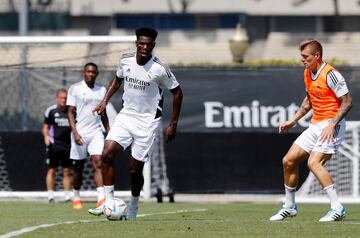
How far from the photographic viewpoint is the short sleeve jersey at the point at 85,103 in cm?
1931

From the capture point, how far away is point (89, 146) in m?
19.3

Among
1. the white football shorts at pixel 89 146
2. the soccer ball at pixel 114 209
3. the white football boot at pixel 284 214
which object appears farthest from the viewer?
the white football shorts at pixel 89 146

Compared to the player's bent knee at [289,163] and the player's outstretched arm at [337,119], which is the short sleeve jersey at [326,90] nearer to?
the player's outstretched arm at [337,119]

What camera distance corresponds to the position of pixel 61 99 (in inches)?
856

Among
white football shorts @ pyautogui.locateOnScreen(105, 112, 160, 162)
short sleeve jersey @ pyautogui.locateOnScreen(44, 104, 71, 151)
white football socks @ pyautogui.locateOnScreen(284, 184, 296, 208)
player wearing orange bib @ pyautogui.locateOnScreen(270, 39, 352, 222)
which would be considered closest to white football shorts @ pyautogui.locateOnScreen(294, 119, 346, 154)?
player wearing orange bib @ pyautogui.locateOnScreen(270, 39, 352, 222)

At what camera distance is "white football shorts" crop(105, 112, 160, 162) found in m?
14.4

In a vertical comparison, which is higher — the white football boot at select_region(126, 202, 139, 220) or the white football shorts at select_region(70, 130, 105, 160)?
the white football shorts at select_region(70, 130, 105, 160)

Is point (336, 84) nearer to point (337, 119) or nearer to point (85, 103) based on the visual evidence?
point (337, 119)

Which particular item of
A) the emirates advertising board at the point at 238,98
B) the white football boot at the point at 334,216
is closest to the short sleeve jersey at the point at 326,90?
the white football boot at the point at 334,216

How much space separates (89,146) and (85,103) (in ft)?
2.27

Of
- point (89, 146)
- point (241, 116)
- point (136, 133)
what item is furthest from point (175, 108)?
point (241, 116)

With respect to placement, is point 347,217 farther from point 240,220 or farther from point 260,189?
point 260,189

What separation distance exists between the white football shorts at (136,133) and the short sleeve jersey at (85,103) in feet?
16.1

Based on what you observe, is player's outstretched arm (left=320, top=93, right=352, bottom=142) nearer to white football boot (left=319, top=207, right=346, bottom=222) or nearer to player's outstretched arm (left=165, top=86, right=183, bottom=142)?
white football boot (left=319, top=207, right=346, bottom=222)
